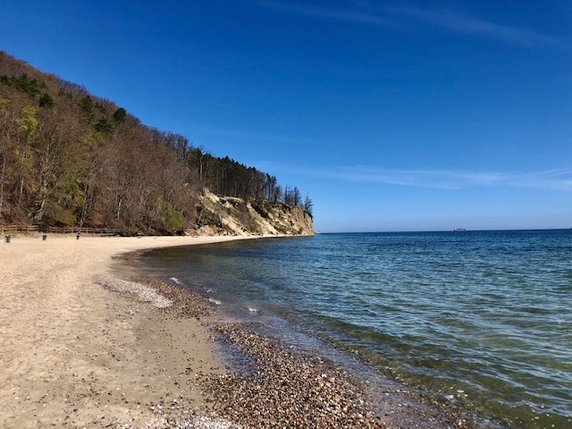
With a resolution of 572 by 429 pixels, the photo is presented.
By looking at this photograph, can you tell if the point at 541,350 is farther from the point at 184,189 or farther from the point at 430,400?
the point at 184,189

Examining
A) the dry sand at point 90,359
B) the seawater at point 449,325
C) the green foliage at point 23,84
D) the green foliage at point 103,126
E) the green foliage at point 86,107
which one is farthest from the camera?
the green foliage at point 86,107

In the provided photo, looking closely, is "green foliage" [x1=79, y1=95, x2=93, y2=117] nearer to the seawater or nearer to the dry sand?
the seawater

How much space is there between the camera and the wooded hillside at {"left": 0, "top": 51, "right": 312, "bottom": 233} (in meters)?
54.9

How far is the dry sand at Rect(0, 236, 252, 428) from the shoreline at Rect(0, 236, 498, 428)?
0.07ft

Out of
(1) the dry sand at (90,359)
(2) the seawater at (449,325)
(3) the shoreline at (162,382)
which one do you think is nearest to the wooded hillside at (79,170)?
(2) the seawater at (449,325)

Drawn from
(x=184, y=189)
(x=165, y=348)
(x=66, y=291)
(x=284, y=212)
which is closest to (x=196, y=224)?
(x=184, y=189)

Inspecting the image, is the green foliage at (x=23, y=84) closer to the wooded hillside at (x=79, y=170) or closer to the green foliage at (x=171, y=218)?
the wooded hillside at (x=79, y=170)

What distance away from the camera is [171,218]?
8244cm

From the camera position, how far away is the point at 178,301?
16484 millimetres

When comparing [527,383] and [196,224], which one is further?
[196,224]

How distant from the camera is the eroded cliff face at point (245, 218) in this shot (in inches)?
4382

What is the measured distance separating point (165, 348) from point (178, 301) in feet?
21.9

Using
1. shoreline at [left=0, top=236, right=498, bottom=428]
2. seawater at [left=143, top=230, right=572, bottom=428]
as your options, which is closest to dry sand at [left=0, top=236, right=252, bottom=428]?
shoreline at [left=0, top=236, right=498, bottom=428]

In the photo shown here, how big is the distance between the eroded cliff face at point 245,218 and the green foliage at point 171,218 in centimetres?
952
